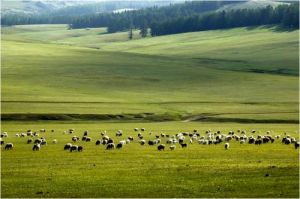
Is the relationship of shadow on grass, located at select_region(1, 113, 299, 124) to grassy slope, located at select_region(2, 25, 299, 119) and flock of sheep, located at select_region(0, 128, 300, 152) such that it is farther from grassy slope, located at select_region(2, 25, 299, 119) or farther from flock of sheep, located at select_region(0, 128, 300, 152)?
flock of sheep, located at select_region(0, 128, 300, 152)

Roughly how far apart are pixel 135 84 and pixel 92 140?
2079 inches

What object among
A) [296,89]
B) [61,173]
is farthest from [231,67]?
[61,173]

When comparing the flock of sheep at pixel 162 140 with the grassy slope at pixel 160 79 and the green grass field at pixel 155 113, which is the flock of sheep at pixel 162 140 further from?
the grassy slope at pixel 160 79

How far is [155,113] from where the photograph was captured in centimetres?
7006

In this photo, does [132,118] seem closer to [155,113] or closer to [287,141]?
[155,113]

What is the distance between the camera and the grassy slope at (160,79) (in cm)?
7531

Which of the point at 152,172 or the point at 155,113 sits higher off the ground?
the point at 152,172

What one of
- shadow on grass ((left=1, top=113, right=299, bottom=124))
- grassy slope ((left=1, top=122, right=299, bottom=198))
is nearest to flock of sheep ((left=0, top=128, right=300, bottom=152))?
grassy slope ((left=1, top=122, right=299, bottom=198))

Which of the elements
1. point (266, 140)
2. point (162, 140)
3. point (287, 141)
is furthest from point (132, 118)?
point (287, 141)

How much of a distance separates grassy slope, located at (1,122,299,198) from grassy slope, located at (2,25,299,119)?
31.3m

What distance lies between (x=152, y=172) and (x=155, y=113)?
4164 centimetres

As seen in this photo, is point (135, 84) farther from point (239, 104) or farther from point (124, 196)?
point (124, 196)

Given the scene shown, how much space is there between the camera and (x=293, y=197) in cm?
2323

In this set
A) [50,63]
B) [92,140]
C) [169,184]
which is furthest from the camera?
[50,63]
